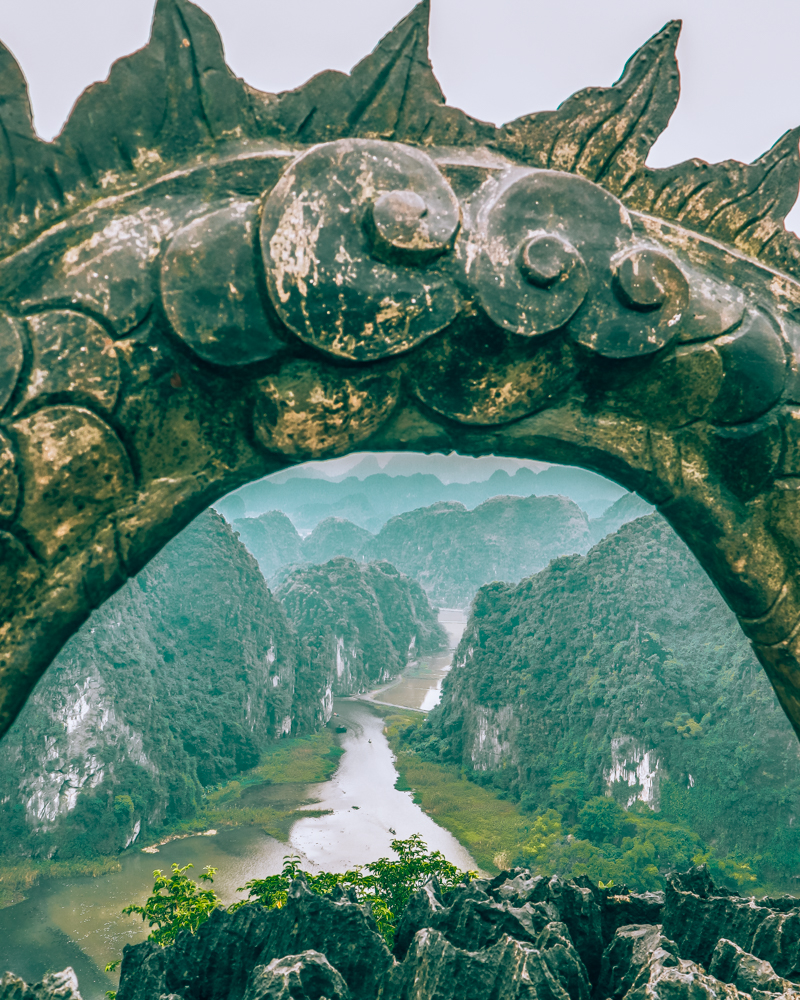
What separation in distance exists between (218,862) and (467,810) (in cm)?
1047

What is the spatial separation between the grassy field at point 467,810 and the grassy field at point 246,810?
4.32m

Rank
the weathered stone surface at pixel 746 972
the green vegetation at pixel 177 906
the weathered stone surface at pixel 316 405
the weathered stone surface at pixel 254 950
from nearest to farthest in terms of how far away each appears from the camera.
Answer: the weathered stone surface at pixel 316 405 < the weathered stone surface at pixel 746 972 < the weathered stone surface at pixel 254 950 < the green vegetation at pixel 177 906

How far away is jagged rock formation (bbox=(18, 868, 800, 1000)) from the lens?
3453mm

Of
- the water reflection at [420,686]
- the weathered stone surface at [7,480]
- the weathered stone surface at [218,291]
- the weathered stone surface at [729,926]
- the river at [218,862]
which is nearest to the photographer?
the weathered stone surface at [7,480]

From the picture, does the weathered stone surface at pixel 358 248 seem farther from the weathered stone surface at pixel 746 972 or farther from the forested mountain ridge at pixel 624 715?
the forested mountain ridge at pixel 624 715

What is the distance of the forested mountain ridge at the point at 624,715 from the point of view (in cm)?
2366

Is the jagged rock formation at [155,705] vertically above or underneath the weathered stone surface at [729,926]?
underneath

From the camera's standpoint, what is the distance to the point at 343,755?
36906 millimetres

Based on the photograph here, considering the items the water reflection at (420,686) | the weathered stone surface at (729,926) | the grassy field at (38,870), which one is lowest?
the grassy field at (38,870)

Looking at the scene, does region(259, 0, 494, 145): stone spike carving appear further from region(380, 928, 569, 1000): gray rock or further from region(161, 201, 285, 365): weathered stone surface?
region(380, 928, 569, 1000): gray rock

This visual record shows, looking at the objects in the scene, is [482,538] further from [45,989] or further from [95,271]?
[95,271]

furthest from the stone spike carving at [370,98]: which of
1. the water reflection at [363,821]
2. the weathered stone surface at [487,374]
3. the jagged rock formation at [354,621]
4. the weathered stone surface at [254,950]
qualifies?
the jagged rock formation at [354,621]

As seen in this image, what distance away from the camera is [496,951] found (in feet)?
12.8

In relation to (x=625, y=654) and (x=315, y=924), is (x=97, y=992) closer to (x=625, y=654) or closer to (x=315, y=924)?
(x=315, y=924)
